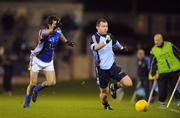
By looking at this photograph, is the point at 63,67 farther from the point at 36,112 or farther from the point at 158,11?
the point at 158,11

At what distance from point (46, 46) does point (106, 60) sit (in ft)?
5.44

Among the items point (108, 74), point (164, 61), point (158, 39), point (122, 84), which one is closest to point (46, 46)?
point (108, 74)

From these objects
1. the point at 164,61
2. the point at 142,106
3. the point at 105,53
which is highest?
the point at 105,53

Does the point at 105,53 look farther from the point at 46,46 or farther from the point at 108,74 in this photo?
the point at 46,46

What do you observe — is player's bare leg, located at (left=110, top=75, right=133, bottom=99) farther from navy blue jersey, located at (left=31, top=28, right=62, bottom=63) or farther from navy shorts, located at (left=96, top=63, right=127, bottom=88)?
navy blue jersey, located at (left=31, top=28, right=62, bottom=63)

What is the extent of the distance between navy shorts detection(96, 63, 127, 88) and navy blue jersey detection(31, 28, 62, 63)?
1351mm

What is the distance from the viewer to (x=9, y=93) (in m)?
28.7

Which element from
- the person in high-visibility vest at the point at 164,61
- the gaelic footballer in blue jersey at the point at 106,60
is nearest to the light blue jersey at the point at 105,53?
the gaelic footballer in blue jersey at the point at 106,60

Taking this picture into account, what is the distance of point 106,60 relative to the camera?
18547mm

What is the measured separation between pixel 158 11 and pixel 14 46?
29.0 metres

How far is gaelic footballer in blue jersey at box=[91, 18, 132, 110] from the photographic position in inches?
723

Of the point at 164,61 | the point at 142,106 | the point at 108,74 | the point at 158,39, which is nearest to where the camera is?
the point at 142,106

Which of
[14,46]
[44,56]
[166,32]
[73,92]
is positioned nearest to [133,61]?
[14,46]

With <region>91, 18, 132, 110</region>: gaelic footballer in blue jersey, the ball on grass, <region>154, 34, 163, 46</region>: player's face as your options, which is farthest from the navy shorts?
<region>154, 34, 163, 46</region>: player's face
